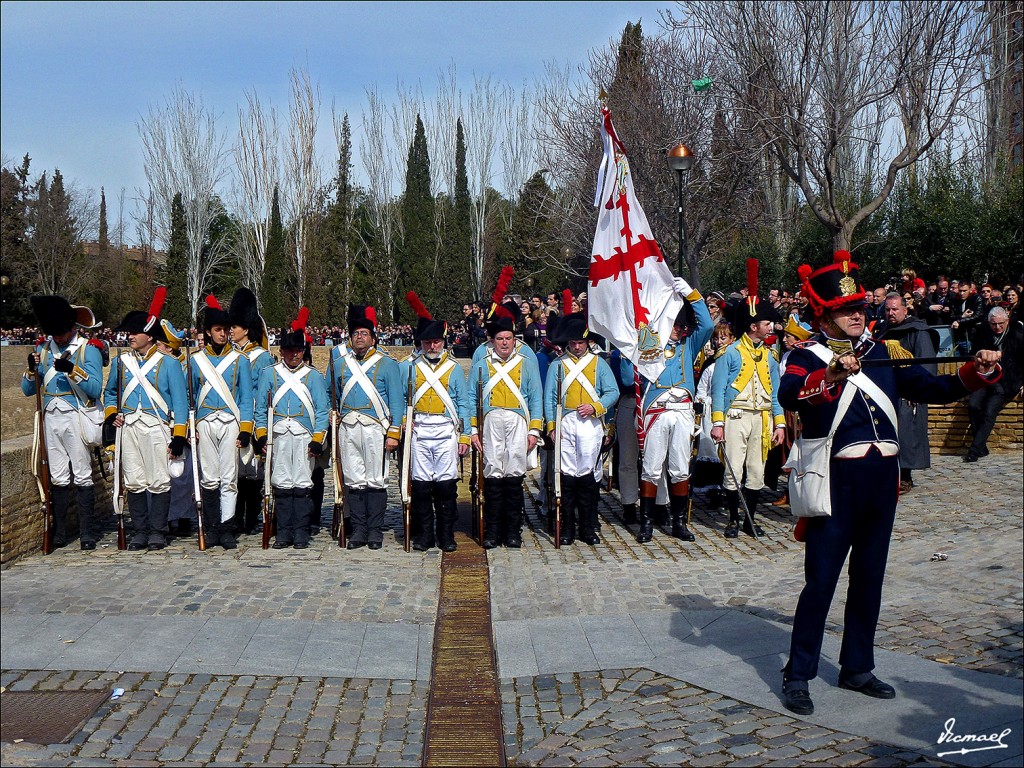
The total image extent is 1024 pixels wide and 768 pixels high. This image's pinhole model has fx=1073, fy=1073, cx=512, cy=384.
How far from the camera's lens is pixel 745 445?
977 centimetres

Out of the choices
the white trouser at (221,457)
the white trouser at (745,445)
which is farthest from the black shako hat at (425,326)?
the white trouser at (745,445)

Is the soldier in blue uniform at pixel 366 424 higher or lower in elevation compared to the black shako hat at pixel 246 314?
lower

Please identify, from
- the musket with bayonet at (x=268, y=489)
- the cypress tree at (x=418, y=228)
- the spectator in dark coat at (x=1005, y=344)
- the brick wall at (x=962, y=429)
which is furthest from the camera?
the cypress tree at (x=418, y=228)

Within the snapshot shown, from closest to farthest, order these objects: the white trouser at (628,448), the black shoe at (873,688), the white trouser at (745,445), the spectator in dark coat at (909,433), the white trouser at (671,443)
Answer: the black shoe at (873,688) → the white trouser at (671,443) → the white trouser at (745,445) → the white trouser at (628,448) → the spectator in dark coat at (909,433)

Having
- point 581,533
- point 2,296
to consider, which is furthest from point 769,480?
point 2,296

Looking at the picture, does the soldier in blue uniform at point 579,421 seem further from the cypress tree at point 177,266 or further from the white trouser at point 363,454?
the cypress tree at point 177,266

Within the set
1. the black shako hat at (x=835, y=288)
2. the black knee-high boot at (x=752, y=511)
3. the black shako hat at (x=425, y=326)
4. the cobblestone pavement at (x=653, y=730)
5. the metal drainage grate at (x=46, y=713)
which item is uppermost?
the black shako hat at (x=425, y=326)

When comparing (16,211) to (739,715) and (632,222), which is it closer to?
(632,222)

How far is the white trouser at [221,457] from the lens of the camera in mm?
9258

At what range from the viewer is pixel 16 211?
3712 centimetres

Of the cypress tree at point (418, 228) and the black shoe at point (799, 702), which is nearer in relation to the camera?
the black shoe at point (799, 702)

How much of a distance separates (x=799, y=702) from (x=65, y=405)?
21.8 feet

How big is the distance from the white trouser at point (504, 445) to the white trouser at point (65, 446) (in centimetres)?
344

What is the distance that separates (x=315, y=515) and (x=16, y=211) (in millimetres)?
31850
